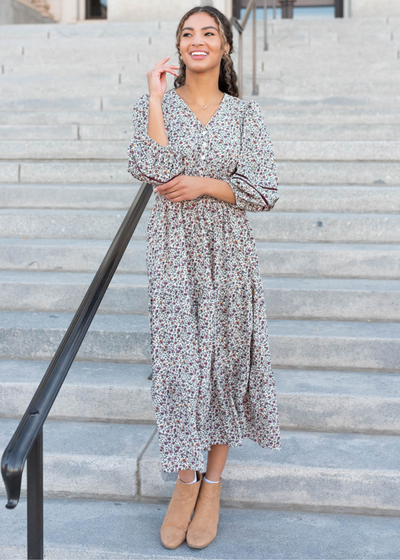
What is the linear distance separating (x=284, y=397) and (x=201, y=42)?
157 cm

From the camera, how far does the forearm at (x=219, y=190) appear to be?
1910 millimetres

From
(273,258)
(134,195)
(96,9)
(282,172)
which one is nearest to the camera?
(273,258)

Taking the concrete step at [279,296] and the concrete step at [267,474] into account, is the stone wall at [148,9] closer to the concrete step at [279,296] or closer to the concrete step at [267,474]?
the concrete step at [279,296]

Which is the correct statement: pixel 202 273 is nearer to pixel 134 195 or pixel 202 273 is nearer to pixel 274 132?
pixel 134 195

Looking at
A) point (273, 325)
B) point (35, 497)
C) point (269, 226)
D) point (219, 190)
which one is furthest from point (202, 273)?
point (269, 226)

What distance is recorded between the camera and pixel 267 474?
2338mm

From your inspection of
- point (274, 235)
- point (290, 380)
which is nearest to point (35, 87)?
point (274, 235)

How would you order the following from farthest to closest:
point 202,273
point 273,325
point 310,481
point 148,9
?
point 148,9, point 273,325, point 310,481, point 202,273

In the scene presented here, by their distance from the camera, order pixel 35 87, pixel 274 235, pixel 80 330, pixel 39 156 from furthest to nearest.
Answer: pixel 35 87 < pixel 39 156 < pixel 274 235 < pixel 80 330

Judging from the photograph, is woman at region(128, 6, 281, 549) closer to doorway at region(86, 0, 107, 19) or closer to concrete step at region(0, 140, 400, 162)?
concrete step at region(0, 140, 400, 162)

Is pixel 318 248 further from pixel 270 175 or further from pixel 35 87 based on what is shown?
pixel 35 87

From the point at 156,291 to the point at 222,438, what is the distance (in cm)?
59

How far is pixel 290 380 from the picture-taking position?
2.83m

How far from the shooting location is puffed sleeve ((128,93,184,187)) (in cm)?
186
